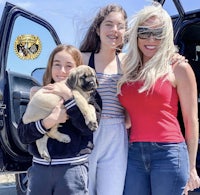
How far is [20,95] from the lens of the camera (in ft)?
13.4

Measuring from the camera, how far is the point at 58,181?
2439 millimetres

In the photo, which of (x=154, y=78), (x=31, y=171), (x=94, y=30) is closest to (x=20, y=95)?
(x=94, y=30)

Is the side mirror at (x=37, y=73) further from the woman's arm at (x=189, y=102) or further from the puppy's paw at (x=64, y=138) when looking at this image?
the woman's arm at (x=189, y=102)

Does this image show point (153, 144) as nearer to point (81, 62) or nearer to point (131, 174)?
point (131, 174)

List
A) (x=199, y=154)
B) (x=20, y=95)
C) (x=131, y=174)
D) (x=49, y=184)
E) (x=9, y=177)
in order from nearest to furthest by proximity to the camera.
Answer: (x=49, y=184) < (x=131, y=174) < (x=199, y=154) < (x=20, y=95) < (x=9, y=177)

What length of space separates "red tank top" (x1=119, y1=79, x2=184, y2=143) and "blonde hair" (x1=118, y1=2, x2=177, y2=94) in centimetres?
5

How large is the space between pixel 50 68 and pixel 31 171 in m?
0.62

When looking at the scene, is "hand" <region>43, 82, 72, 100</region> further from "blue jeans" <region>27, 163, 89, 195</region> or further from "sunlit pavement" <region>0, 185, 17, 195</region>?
"sunlit pavement" <region>0, 185, 17, 195</region>

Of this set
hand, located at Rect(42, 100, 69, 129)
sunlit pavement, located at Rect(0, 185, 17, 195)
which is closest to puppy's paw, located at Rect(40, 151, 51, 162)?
hand, located at Rect(42, 100, 69, 129)

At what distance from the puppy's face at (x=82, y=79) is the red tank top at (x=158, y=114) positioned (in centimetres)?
28

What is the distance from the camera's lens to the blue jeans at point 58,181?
2.43 m

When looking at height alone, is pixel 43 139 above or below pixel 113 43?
below

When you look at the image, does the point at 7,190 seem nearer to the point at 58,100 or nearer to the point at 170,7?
the point at 170,7

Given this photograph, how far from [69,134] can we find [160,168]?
545 mm
